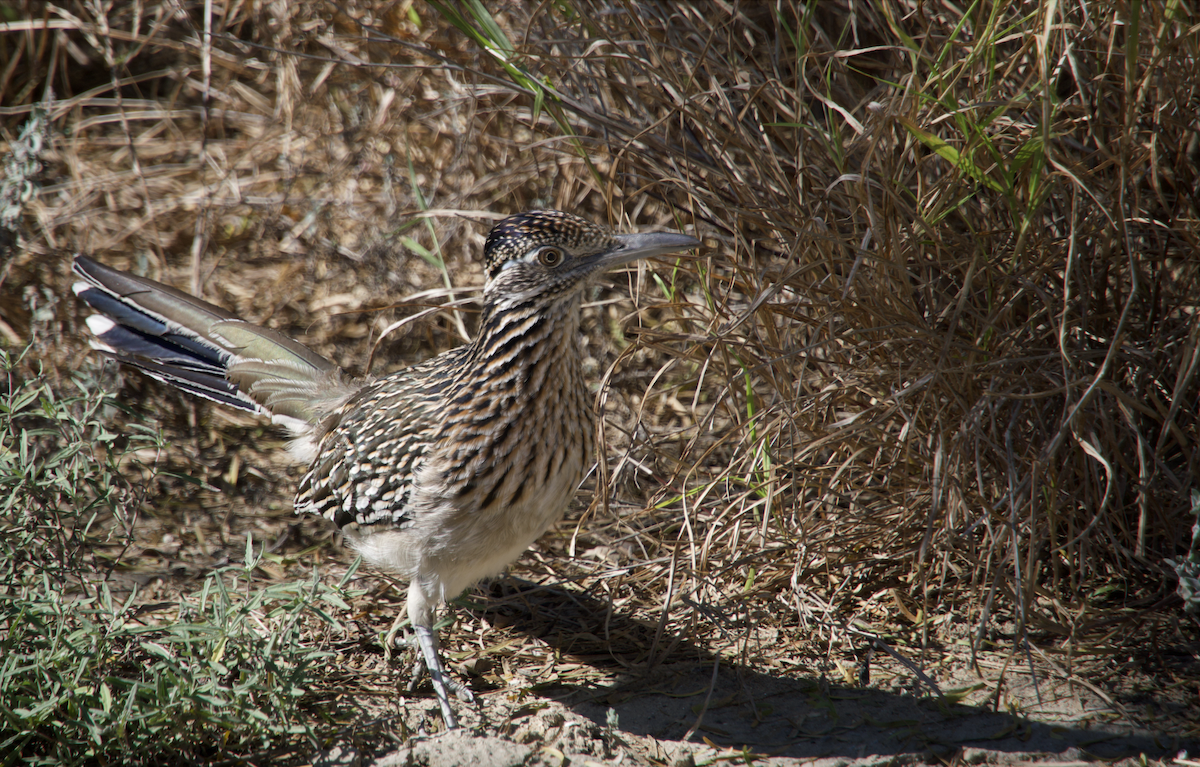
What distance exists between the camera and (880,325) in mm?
2951

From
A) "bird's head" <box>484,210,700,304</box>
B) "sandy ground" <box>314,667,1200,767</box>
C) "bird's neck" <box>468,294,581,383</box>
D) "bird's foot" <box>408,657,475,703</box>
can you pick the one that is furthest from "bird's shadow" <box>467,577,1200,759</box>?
"bird's head" <box>484,210,700,304</box>

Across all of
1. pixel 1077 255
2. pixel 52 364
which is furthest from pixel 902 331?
pixel 52 364

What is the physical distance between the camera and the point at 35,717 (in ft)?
7.89

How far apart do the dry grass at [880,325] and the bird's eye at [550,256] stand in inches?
14.9

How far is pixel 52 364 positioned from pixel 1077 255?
4.28 meters

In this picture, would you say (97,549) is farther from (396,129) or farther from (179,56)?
(179,56)

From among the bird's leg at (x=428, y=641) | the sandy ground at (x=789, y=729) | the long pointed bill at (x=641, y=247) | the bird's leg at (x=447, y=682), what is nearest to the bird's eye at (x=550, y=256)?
the long pointed bill at (x=641, y=247)

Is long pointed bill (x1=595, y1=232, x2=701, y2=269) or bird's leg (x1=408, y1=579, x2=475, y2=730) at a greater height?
long pointed bill (x1=595, y1=232, x2=701, y2=269)

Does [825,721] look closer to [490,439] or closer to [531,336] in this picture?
[490,439]

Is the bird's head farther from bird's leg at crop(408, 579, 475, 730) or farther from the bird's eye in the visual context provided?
bird's leg at crop(408, 579, 475, 730)

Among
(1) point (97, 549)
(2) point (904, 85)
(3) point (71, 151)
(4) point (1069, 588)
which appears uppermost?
(2) point (904, 85)

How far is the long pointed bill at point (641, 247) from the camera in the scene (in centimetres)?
289

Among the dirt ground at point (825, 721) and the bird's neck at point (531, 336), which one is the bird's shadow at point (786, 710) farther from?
the bird's neck at point (531, 336)

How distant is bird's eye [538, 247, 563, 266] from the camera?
296cm
